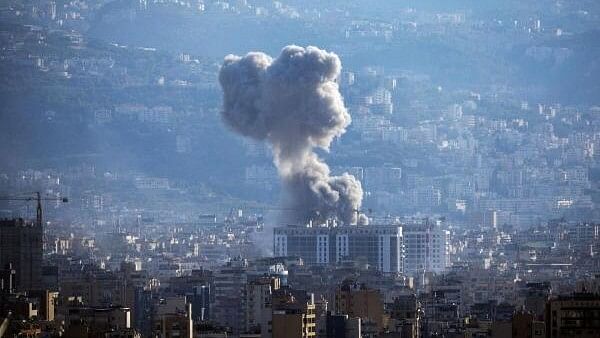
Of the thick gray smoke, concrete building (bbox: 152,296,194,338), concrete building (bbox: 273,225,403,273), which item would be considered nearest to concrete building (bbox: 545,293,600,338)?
concrete building (bbox: 152,296,194,338)

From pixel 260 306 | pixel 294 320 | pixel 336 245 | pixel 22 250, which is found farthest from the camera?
pixel 336 245

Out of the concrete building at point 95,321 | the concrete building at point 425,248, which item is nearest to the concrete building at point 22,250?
the concrete building at point 95,321

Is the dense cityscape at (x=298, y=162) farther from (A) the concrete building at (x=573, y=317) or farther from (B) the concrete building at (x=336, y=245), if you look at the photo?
(A) the concrete building at (x=573, y=317)

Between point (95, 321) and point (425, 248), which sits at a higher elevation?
point (425, 248)

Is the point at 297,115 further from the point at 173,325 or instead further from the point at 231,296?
the point at 173,325

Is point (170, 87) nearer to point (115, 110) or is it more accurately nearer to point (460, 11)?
point (115, 110)

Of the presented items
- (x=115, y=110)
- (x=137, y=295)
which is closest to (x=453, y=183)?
(x=115, y=110)

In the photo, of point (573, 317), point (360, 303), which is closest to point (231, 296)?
point (360, 303)
